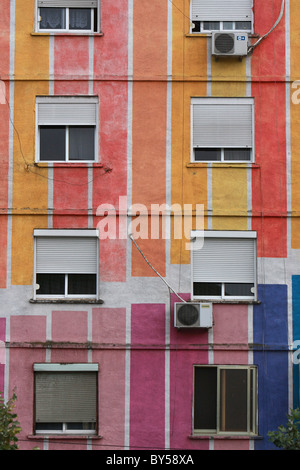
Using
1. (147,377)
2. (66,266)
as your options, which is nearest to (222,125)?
(66,266)

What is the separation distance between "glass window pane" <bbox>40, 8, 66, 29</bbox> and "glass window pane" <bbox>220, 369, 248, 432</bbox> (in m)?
7.53

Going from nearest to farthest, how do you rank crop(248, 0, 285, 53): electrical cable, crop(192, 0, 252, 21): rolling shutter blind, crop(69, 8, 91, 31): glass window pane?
1. crop(248, 0, 285, 53): electrical cable
2. crop(192, 0, 252, 21): rolling shutter blind
3. crop(69, 8, 91, 31): glass window pane

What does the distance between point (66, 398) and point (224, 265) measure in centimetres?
393

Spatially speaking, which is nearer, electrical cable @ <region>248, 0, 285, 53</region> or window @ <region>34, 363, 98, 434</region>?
window @ <region>34, 363, 98, 434</region>

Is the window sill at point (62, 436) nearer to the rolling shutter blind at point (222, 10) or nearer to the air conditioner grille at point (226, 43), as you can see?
the air conditioner grille at point (226, 43)

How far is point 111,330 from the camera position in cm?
1631


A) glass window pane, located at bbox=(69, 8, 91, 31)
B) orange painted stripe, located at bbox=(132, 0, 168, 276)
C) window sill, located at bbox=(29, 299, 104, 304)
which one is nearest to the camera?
window sill, located at bbox=(29, 299, 104, 304)

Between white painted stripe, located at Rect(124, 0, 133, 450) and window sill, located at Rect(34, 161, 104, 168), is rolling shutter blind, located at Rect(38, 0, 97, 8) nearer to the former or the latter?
white painted stripe, located at Rect(124, 0, 133, 450)

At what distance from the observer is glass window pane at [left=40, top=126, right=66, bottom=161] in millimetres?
16906

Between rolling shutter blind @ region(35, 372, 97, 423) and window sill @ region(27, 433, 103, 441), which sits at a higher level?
rolling shutter blind @ region(35, 372, 97, 423)

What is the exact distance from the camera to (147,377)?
16.2 m

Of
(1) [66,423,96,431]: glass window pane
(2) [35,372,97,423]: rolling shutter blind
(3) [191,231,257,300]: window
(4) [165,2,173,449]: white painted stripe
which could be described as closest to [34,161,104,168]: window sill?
(4) [165,2,173,449]: white painted stripe

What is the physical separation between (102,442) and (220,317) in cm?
322
